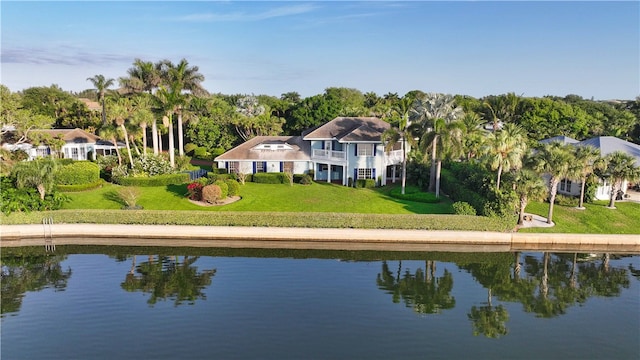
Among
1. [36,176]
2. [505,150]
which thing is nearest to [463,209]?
[505,150]

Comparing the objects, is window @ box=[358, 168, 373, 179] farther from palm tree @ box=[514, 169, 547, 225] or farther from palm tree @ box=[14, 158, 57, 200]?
palm tree @ box=[14, 158, 57, 200]

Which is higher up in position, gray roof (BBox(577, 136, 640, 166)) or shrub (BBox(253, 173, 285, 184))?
gray roof (BBox(577, 136, 640, 166))

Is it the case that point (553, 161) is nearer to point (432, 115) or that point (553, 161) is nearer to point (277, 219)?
point (432, 115)

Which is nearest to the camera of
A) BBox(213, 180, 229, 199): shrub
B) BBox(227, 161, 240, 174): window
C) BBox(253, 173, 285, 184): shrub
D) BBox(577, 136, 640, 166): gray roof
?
BBox(213, 180, 229, 199): shrub

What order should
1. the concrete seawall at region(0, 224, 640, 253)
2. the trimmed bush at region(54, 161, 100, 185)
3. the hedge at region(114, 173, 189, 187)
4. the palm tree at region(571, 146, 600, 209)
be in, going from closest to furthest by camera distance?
the concrete seawall at region(0, 224, 640, 253) → the palm tree at region(571, 146, 600, 209) → the trimmed bush at region(54, 161, 100, 185) → the hedge at region(114, 173, 189, 187)

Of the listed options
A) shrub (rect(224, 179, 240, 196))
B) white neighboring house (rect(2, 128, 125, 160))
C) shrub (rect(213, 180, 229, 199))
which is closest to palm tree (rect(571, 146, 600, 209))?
shrub (rect(224, 179, 240, 196))

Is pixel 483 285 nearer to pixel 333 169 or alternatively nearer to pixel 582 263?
pixel 582 263
